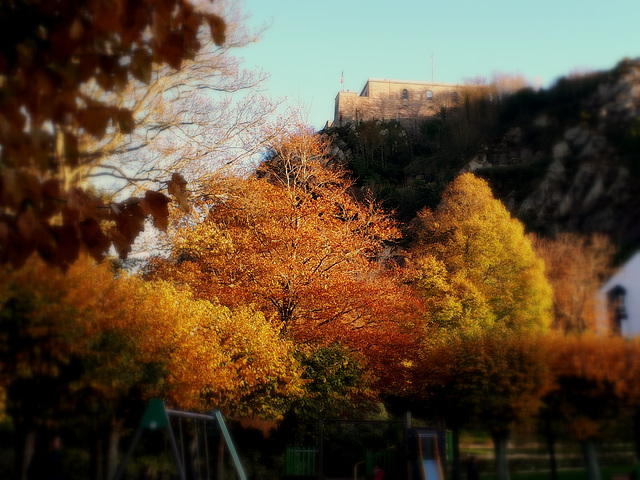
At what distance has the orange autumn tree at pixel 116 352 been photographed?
23.4 ft

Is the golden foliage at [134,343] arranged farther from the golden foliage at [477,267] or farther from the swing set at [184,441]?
the golden foliage at [477,267]

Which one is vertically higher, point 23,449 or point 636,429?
point 636,429

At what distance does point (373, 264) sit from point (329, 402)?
5.69m

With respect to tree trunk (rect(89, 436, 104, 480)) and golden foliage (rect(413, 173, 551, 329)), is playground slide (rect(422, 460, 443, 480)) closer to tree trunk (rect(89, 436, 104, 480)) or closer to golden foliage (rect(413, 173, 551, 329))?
golden foliage (rect(413, 173, 551, 329))

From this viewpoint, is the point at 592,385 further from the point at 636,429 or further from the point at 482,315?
the point at 482,315

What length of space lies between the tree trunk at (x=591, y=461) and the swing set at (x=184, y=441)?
3.92 m

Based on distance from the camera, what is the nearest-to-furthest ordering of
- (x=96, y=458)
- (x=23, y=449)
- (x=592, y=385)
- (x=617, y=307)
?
(x=23, y=449), (x=617, y=307), (x=592, y=385), (x=96, y=458)

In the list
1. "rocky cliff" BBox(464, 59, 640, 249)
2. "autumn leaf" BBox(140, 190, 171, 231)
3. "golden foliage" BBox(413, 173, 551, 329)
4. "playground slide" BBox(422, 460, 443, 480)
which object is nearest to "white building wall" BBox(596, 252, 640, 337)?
"rocky cliff" BBox(464, 59, 640, 249)

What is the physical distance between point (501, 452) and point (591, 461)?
7.27 feet

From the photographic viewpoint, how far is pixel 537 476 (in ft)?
27.2

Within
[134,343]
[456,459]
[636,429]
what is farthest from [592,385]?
[134,343]

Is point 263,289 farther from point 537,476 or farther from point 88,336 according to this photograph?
point 537,476

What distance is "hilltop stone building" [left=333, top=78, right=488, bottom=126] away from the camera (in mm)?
66875

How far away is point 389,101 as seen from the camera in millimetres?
69000
